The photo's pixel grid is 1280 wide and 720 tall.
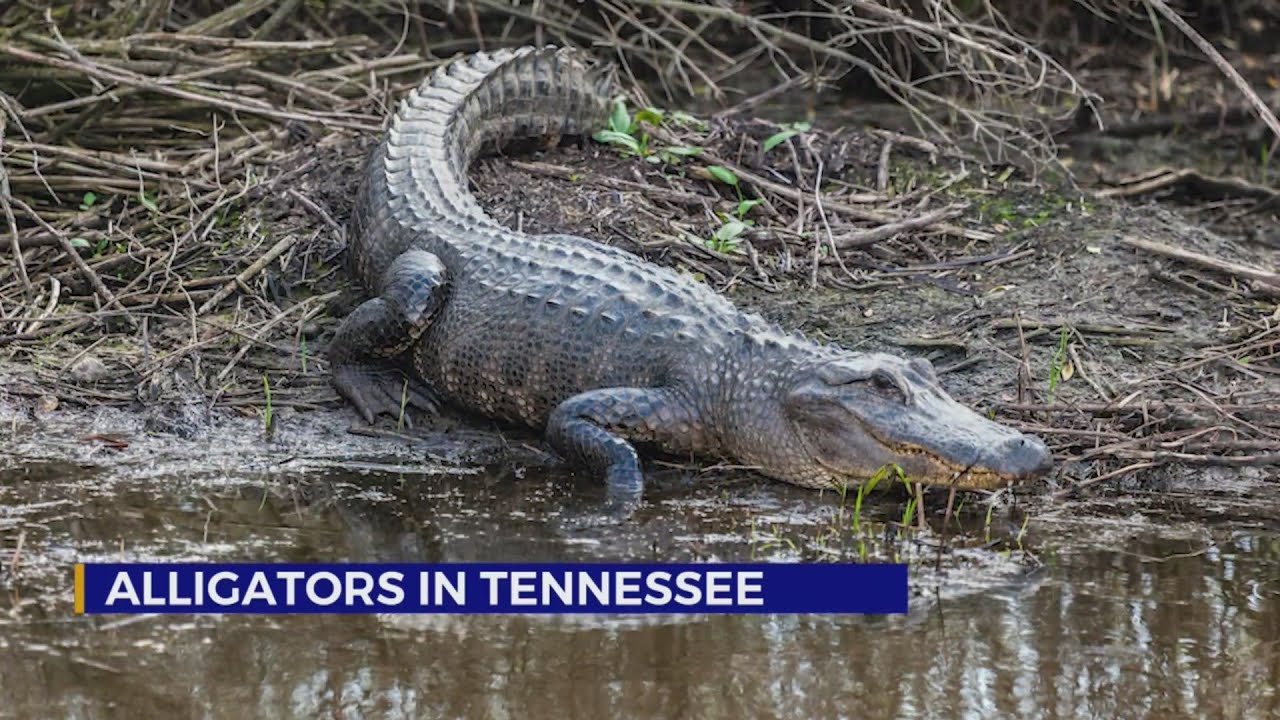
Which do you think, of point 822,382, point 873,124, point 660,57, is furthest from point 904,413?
point 660,57

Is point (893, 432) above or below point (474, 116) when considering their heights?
below

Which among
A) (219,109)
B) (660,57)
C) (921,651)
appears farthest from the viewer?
(660,57)

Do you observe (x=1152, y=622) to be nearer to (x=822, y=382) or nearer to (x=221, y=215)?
(x=822, y=382)

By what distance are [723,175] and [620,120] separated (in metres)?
0.66

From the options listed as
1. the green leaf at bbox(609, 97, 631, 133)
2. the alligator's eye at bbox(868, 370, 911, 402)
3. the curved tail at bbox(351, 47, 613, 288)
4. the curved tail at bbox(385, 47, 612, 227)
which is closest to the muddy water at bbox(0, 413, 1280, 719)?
the alligator's eye at bbox(868, 370, 911, 402)

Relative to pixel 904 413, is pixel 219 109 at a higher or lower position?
higher

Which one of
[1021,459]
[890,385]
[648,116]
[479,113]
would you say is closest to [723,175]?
[648,116]

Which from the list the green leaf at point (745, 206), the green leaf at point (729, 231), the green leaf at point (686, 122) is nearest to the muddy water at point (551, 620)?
the green leaf at point (729, 231)

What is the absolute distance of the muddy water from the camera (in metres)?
3.55

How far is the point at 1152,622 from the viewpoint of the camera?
4.12 m

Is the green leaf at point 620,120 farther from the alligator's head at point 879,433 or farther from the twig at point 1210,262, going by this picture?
the alligator's head at point 879,433

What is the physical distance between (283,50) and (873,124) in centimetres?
328

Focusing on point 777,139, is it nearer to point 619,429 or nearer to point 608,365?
point 608,365

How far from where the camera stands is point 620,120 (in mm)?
7613
